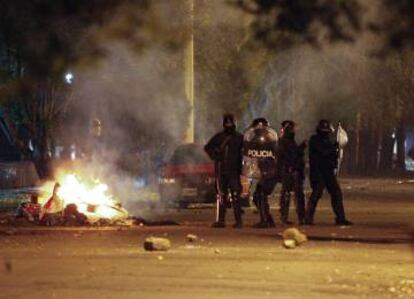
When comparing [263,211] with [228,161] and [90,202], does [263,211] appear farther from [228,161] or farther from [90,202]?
[90,202]

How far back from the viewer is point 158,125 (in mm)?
36094

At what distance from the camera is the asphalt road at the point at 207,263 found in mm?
11883

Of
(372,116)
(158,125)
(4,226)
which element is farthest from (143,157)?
(372,116)

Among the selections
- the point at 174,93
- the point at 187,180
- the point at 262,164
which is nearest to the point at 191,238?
the point at 262,164

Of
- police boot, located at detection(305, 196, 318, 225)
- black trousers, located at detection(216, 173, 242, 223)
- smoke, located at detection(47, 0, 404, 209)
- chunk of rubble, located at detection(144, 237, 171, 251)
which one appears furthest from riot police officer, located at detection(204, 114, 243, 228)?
smoke, located at detection(47, 0, 404, 209)

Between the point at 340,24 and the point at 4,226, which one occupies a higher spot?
the point at 340,24

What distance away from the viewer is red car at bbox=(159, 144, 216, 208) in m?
26.6

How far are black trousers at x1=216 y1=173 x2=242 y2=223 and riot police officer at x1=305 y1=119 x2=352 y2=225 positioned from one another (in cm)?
155

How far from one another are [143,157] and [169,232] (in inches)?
736

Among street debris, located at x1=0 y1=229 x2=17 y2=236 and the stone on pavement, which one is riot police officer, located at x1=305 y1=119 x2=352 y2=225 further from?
street debris, located at x1=0 y1=229 x2=17 y2=236

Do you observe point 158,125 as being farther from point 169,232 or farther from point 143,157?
point 169,232

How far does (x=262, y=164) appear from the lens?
19250 millimetres

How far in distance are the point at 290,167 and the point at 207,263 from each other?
603 centimetres

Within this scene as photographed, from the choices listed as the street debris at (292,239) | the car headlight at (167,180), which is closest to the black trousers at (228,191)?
the street debris at (292,239)
